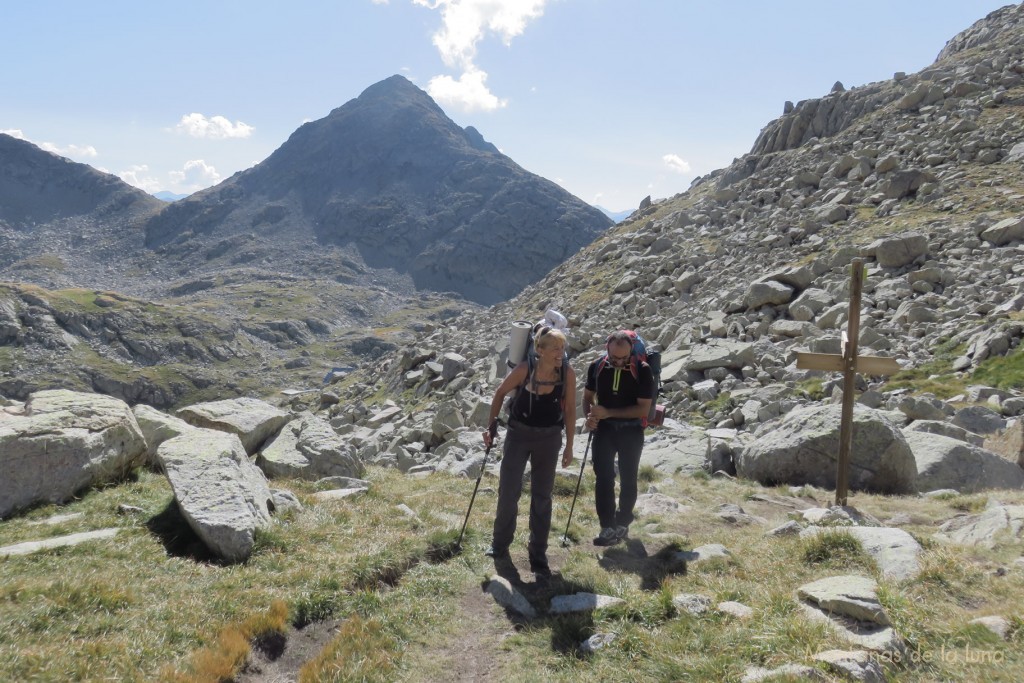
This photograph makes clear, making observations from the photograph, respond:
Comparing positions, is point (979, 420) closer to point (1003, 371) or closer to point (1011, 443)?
point (1011, 443)

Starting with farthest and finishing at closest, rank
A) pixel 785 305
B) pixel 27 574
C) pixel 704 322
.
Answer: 1. pixel 704 322
2. pixel 785 305
3. pixel 27 574

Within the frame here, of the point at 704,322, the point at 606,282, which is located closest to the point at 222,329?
the point at 606,282

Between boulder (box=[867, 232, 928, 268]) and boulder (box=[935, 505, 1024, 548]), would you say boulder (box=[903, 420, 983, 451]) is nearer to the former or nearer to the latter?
boulder (box=[935, 505, 1024, 548])

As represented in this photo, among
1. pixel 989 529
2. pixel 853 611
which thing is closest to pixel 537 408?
pixel 853 611

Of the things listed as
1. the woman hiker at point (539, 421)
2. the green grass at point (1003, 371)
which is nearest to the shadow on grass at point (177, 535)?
the woman hiker at point (539, 421)

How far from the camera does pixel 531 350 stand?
8.45 meters

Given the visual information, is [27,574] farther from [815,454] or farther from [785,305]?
[785,305]

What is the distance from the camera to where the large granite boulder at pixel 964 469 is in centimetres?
1334

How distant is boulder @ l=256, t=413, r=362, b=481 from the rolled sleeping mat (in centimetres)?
746

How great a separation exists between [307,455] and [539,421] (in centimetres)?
799

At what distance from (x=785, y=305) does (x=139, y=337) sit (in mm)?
189494

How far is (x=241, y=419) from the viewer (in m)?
14.7

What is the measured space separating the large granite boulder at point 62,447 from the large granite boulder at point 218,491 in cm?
146

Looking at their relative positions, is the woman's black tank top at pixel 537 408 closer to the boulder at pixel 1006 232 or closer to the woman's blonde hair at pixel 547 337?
the woman's blonde hair at pixel 547 337
